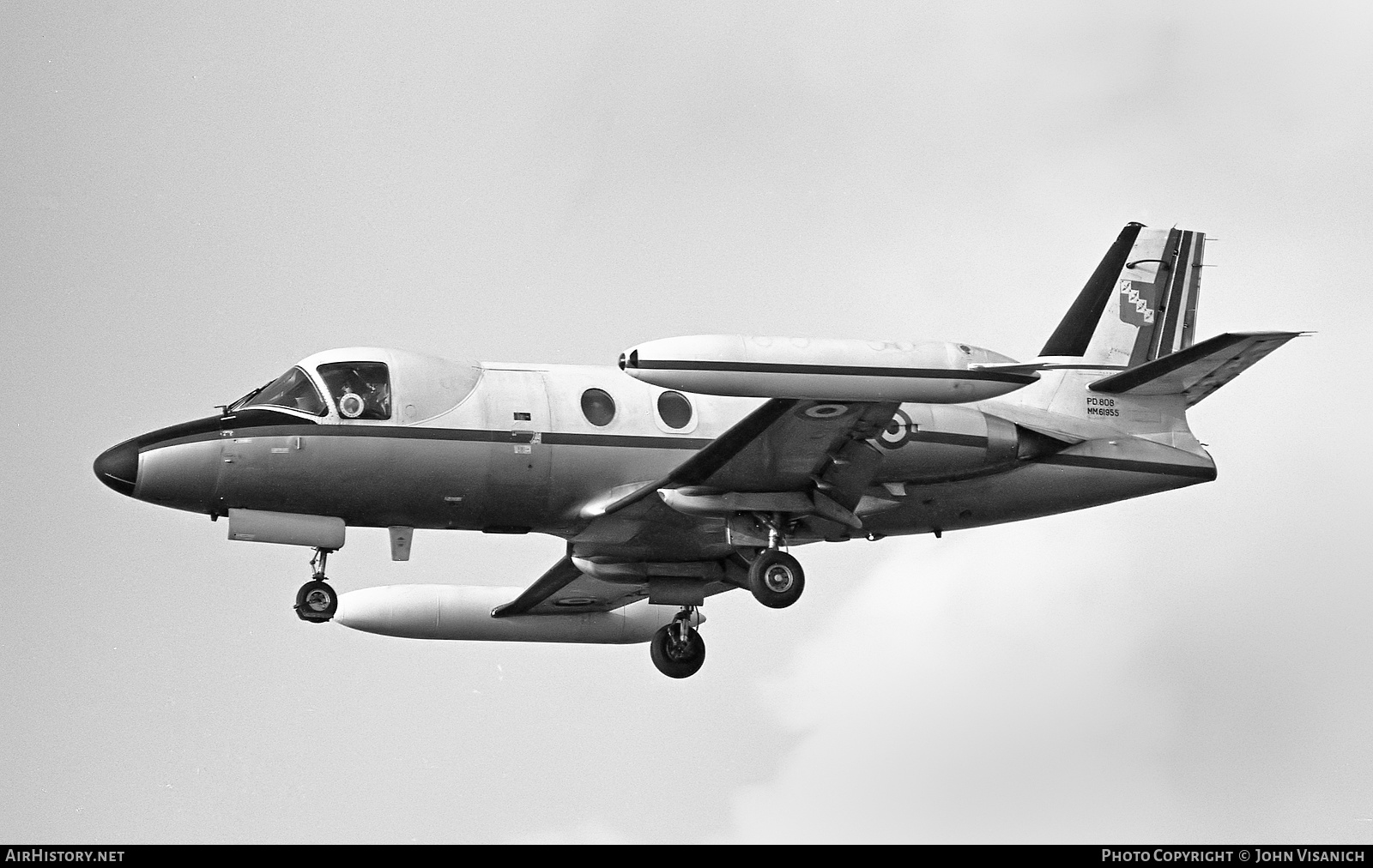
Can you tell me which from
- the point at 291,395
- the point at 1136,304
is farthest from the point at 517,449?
the point at 1136,304

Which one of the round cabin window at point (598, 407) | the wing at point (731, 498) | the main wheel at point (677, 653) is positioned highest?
the round cabin window at point (598, 407)

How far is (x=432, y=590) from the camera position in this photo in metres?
30.0

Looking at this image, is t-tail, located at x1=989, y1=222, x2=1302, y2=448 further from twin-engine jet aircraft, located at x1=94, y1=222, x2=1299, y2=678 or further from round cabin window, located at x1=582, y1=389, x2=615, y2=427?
round cabin window, located at x1=582, y1=389, x2=615, y2=427

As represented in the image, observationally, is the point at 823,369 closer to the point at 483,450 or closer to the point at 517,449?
the point at 517,449

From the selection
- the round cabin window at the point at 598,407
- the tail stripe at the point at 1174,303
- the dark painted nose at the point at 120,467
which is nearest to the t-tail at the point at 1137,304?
the tail stripe at the point at 1174,303

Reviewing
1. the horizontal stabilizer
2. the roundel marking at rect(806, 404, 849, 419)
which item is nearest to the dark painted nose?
the roundel marking at rect(806, 404, 849, 419)

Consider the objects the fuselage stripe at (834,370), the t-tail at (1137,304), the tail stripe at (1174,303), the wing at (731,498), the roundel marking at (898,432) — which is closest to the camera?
the fuselage stripe at (834,370)

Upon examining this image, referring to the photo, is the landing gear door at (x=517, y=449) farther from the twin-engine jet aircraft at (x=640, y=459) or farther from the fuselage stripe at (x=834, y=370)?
the fuselage stripe at (x=834, y=370)

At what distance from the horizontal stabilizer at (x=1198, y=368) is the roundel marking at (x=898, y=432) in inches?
131

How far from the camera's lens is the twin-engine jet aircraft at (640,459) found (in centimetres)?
2511

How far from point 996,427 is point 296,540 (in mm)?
9196
